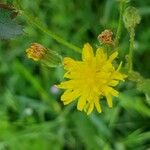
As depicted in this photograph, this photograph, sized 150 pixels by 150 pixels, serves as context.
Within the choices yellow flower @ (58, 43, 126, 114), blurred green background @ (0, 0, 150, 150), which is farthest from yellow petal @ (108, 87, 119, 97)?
blurred green background @ (0, 0, 150, 150)

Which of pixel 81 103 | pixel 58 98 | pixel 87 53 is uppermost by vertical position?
pixel 87 53

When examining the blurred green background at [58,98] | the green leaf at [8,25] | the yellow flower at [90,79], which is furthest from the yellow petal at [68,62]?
the blurred green background at [58,98]

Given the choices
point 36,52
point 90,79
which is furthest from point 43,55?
point 90,79

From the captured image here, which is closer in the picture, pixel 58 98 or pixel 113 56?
pixel 113 56

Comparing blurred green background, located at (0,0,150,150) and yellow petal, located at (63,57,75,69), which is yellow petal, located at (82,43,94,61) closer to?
yellow petal, located at (63,57,75,69)

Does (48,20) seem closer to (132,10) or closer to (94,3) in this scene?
(94,3)

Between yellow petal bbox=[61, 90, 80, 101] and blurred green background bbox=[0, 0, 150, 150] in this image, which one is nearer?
yellow petal bbox=[61, 90, 80, 101]

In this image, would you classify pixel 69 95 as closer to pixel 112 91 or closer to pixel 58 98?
pixel 112 91

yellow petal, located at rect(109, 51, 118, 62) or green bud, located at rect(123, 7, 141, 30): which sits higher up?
green bud, located at rect(123, 7, 141, 30)
